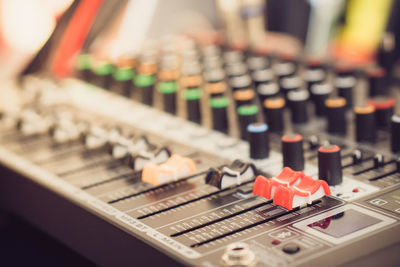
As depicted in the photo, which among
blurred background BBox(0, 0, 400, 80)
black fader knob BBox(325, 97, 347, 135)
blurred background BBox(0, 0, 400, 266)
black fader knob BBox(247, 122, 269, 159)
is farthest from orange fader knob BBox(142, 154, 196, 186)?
blurred background BBox(0, 0, 400, 80)

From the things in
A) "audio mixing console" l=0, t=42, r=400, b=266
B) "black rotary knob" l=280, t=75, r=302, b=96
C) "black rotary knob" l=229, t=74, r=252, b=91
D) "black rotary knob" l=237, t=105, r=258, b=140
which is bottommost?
"audio mixing console" l=0, t=42, r=400, b=266

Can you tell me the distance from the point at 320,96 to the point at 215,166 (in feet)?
1.39

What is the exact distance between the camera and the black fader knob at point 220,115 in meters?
1.61

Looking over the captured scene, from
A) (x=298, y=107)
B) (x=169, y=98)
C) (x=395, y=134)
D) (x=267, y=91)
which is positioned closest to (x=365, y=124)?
(x=395, y=134)

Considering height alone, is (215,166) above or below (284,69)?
below

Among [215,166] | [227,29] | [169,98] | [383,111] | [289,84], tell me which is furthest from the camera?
[227,29]

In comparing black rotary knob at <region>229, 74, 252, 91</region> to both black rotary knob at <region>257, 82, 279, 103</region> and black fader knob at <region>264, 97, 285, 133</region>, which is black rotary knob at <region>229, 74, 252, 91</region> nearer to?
black rotary knob at <region>257, 82, 279, 103</region>

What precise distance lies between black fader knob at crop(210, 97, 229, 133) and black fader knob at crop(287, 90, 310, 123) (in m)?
0.18

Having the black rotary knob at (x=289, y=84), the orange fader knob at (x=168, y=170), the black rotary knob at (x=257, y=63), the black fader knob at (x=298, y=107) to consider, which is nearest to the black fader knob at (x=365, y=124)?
the black fader knob at (x=298, y=107)

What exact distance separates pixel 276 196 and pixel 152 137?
58cm

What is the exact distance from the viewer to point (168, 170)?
4.23 ft

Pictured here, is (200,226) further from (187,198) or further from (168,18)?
(168,18)

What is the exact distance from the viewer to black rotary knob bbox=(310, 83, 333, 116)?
163 centimetres

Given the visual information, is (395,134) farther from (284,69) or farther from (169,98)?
(169,98)
